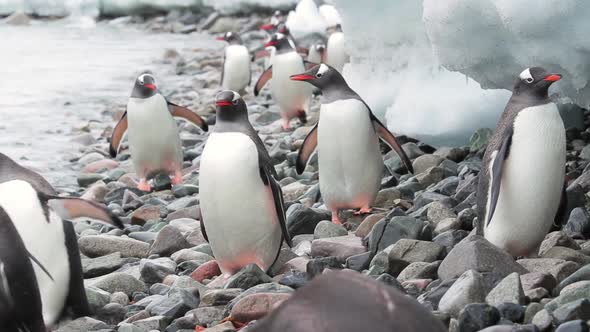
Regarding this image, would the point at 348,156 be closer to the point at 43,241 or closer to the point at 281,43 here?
the point at 43,241

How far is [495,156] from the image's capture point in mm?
3936

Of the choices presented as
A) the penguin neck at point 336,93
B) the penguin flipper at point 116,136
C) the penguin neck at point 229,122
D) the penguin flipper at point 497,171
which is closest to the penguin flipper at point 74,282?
the penguin neck at point 229,122

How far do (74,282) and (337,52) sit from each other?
843cm

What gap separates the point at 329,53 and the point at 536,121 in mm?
8201

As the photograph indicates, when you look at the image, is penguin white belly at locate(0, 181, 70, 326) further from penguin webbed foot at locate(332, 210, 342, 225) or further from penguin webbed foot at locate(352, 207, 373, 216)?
penguin webbed foot at locate(352, 207, 373, 216)

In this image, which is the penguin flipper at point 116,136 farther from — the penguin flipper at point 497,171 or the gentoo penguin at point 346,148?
the penguin flipper at point 497,171

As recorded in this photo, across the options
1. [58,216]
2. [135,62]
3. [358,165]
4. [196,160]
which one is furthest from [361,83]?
[135,62]

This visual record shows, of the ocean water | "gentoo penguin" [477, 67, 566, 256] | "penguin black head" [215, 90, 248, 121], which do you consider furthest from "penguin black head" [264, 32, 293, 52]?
"gentoo penguin" [477, 67, 566, 256]

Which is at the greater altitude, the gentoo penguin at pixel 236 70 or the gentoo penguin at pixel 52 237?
the gentoo penguin at pixel 52 237

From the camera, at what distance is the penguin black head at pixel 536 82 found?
3945 mm

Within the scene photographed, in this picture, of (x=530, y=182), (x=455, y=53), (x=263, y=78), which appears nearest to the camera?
(x=530, y=182)

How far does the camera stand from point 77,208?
3.71 m

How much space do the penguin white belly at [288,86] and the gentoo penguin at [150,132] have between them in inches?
93.9

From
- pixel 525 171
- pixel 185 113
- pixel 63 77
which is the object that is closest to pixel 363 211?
pixel 525 171
